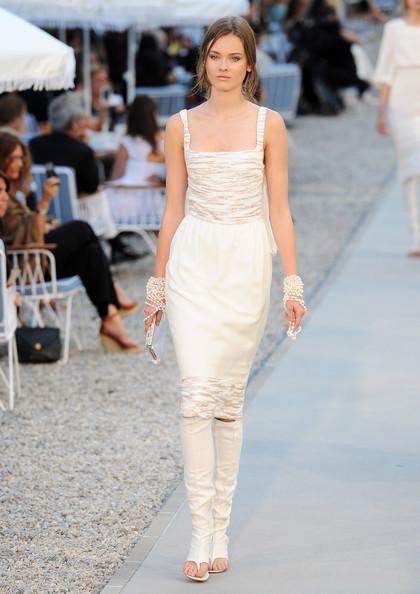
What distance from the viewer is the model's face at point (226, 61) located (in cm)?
440

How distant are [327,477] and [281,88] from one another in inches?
532

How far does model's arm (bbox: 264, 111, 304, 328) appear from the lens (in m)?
4.50

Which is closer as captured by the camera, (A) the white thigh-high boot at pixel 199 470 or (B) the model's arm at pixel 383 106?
(A) the white thigh-high boot at pixel 199 470

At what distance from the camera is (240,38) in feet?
14.4

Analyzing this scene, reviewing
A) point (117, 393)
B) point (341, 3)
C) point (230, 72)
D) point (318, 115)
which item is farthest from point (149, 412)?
point (341, 3)

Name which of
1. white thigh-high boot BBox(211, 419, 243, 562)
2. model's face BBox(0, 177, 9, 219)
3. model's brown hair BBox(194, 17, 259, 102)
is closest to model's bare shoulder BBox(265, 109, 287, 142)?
model's brown hair BBox(194, 17, 259, 102)

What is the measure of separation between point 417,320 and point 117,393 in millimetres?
2432

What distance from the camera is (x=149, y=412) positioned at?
22.6 ft

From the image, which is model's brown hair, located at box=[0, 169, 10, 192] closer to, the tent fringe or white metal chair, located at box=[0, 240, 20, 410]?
the tent fringe

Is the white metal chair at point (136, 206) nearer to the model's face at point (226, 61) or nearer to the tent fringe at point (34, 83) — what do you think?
the tent fringe at point (34, 83)

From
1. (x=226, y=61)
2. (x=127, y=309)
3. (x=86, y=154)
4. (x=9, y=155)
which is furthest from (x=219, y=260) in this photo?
(x=86, y=154)

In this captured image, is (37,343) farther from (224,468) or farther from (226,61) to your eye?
(226,61)

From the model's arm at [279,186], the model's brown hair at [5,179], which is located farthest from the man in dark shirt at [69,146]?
the model's arm at [279,186]

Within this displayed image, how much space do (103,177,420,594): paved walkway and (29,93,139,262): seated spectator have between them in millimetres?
1763
